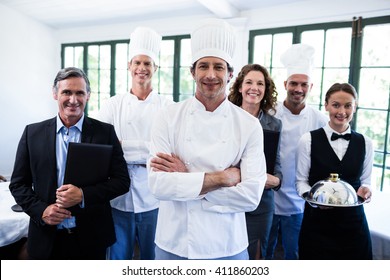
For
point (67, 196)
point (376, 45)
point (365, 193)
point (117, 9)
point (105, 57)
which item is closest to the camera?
point (67, 196)

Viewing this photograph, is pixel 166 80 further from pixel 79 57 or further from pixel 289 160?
pixel 289 160

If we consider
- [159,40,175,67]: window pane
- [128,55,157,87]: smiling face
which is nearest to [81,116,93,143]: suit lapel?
[128,55,157,87]: smiling face

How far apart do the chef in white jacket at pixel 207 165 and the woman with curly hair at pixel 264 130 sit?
31 centimetres

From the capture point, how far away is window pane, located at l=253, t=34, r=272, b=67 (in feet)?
12.5

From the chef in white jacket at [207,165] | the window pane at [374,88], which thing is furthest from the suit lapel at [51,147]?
the window pane at [374,88]

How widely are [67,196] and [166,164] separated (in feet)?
1.28

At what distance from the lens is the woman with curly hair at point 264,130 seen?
1630 millimetres

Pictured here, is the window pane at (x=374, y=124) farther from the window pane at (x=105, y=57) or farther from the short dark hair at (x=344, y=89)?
the window pane at (x=105, y=57)

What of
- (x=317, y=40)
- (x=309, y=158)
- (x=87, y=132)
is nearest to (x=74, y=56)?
(x=317, y=40)

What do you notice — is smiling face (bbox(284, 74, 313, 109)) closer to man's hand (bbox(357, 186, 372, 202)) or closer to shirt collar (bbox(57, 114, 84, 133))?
man's hand (bbox(357, 186, 372, 202))

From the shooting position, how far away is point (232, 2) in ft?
12.2

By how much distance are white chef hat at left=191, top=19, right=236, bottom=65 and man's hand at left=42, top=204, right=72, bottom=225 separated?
2.44ft

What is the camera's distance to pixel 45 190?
4.58 ft
